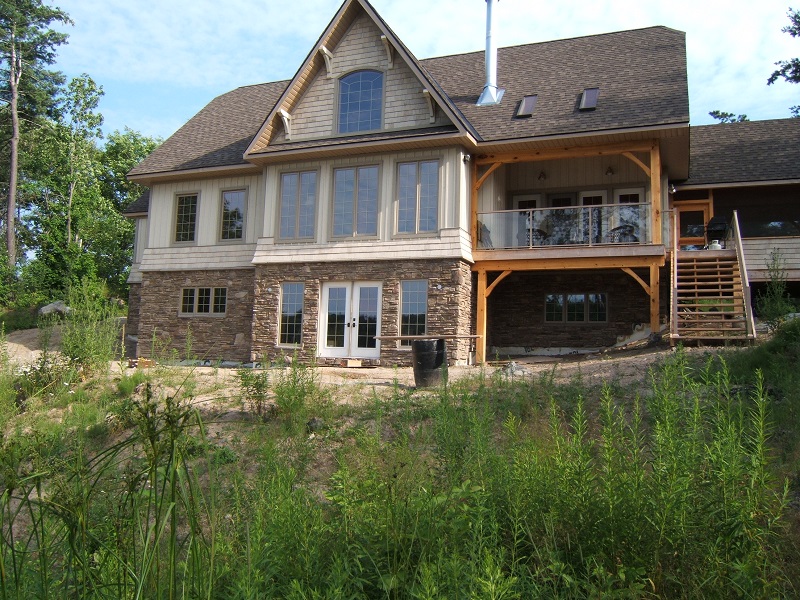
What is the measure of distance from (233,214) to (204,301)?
2.55 meters

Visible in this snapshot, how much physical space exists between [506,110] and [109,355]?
11.3m

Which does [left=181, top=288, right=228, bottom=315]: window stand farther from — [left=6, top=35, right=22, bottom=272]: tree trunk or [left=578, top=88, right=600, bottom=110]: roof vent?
[left=6, top=35, right=22, bottom=272]: tree trunk

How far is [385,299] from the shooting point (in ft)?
53.1

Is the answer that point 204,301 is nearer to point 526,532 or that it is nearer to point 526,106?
point 526,106

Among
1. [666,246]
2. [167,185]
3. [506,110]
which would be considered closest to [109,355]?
[167,185]

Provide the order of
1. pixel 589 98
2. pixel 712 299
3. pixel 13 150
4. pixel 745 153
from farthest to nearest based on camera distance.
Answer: pixel 13 150 → pixel 745 153 → pixel 589 98 → pixel 712 299

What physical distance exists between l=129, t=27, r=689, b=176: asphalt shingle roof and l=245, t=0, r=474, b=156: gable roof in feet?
3.92

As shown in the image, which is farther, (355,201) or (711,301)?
(355,201)

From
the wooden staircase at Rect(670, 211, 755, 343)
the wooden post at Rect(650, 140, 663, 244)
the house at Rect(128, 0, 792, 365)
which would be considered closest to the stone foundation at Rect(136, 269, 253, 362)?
the house at Rect(128, 0, 792, 365)

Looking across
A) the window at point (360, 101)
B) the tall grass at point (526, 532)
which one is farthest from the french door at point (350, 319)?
the tall grass at point (526, 532)

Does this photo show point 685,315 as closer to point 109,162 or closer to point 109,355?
point 109,355

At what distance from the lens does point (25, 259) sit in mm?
42312

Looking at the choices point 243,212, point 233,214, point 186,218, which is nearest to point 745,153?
point 243,212

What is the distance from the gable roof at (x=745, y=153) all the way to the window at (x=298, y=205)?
10.5m
